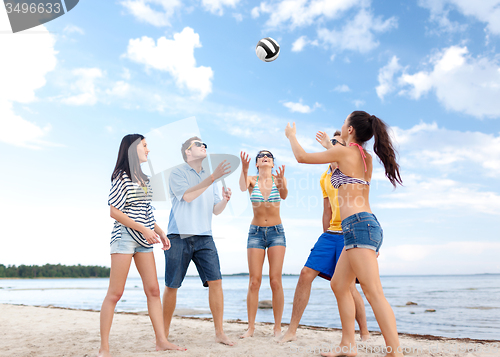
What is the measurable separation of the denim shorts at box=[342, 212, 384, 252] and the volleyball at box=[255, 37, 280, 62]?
3.54 meters

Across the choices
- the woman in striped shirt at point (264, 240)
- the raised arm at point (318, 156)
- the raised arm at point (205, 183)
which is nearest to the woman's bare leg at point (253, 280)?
the woman in striped shirt at point (264, 240)

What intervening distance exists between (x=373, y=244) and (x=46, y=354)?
164 inches

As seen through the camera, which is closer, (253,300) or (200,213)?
(200,213)

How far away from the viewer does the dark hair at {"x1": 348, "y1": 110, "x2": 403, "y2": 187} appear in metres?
3.65

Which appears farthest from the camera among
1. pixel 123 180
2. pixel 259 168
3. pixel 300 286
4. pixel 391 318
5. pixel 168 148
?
pixel 259 168

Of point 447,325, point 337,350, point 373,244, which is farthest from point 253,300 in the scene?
point 447,325

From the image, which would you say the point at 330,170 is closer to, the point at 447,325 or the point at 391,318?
the point at 391,318

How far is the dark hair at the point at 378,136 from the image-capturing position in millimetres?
3652

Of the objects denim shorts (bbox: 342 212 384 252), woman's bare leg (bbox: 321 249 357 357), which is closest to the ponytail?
denim shorts (bbox: 342 212 384 252)

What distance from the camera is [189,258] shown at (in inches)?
185

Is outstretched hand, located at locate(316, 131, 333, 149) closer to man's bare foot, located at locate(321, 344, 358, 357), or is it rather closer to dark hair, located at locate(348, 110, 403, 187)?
dark hair, located at locate(348, 110, 403, 187)

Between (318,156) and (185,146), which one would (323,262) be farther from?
(185,146)

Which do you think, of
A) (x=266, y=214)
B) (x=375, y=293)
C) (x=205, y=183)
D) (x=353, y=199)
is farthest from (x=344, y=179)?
(x=266, y=214)

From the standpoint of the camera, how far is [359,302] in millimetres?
4926
